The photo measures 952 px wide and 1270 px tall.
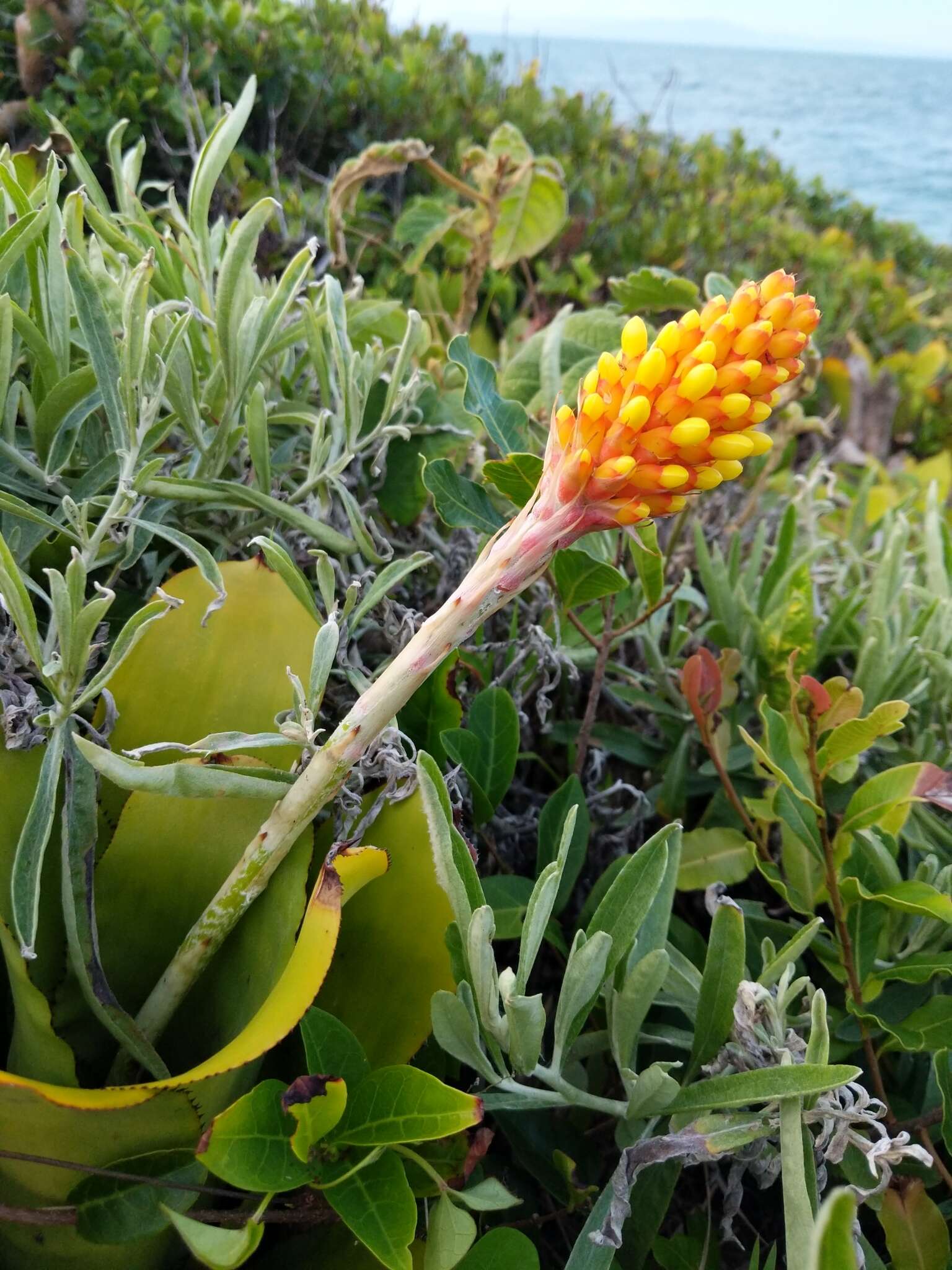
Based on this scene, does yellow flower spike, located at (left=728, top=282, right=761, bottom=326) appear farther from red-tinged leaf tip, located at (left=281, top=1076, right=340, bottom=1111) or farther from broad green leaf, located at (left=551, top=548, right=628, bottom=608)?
red-tinged leaf tip, located at (left=281, top=1076, right=340, bottom=1111)

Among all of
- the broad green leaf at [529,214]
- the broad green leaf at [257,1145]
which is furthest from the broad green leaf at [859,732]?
the broad green leaf at [529,214]

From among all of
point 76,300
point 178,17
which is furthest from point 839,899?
point 178,17

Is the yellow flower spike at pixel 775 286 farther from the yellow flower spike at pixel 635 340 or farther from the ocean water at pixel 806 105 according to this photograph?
the ocean water at pixel 806 105

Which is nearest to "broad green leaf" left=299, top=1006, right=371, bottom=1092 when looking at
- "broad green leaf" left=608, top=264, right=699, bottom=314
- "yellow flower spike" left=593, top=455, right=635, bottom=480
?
"yellow flower spike" left=593, top=455, right=635, bottom=480

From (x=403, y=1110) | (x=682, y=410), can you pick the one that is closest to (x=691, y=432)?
(x=682, y=410)

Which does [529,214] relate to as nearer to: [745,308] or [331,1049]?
[745,308]

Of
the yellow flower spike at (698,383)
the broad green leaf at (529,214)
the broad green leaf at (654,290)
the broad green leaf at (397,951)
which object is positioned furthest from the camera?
the broad green leaf at (529,214)
